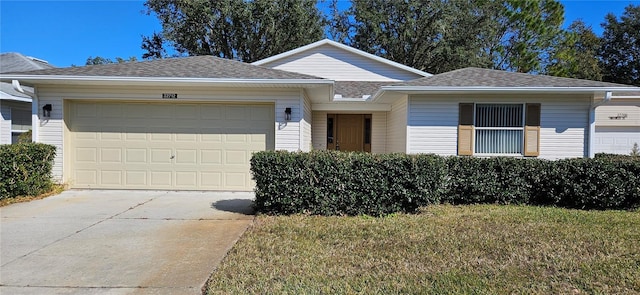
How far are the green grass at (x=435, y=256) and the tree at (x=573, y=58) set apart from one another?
19401mm

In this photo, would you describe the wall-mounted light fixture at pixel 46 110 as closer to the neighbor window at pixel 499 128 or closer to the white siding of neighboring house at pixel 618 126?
the neighbor window at pixel 499 128

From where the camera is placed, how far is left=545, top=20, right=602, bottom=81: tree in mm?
21641

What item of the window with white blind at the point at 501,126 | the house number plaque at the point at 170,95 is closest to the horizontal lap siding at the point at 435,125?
the window with white blind at the point at 501,126

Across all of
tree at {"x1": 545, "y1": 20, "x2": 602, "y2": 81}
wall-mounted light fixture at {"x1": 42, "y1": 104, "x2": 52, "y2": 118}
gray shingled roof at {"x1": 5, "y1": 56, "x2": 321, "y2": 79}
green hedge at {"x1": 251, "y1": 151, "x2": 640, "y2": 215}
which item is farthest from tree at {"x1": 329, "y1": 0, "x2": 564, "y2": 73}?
wall-mounted light fixture at {"x1": 42, "y1": 104, "x2": 52, "y2": 118}

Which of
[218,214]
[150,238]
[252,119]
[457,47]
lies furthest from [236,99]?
[457,47]

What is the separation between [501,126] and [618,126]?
831cm

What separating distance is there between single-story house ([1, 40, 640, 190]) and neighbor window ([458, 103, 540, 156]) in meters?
0.03

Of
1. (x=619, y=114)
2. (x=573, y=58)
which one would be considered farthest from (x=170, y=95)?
(x=573, y=58)

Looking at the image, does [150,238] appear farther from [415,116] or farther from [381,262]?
[415,116]

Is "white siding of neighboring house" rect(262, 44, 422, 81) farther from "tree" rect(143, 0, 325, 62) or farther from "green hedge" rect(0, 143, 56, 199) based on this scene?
"green hedge" rect(0, 143, 56, 199)

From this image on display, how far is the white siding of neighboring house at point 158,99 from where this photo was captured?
329 inches

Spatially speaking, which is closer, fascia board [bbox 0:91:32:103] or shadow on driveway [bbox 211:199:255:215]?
shadow on driveway [bbox 211:199:255:215]

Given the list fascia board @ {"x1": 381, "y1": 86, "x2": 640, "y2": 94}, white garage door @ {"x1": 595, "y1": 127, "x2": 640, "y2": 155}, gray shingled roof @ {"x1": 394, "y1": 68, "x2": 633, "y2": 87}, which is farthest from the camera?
white garage door @ {"x1": 595, "y1": 127, "x2": 640, "y2": 155}

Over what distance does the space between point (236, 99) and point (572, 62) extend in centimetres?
2206
